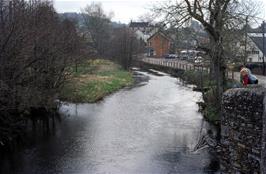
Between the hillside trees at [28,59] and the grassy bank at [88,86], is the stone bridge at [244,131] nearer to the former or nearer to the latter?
the hillside trees at [28,59]

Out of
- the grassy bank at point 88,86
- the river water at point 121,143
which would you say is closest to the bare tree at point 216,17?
the river water at point 121,143

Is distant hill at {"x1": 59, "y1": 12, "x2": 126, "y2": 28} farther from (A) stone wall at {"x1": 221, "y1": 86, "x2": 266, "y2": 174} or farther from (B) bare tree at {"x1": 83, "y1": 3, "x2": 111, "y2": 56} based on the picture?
(A) stone wall at {"x1": 221, "y1": 86, "x2": 266, "y2": 174}

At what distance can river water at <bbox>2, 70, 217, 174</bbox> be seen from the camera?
16359 mm

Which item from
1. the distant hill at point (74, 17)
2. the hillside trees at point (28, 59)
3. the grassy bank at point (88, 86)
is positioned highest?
the distant hill at point (74, 17)

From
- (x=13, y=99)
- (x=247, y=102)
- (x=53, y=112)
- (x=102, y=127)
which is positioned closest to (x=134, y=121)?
(x=102, y=127)

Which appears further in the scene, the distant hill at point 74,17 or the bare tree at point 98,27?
the bare tree at point 98,27

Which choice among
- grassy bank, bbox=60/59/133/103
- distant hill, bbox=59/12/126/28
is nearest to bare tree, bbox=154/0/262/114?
grassy bank, bbox=60/59/133/103

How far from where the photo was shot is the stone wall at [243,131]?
891 centimetres

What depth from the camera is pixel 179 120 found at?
25125mm

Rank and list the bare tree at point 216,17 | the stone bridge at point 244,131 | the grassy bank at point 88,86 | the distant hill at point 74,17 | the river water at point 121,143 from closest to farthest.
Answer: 1. the stone bridge at point 244,131
2. the river water at point 121,143
3. the bare tree at point 216,17
4. the grassy bank at point 88,86
5. the distant hill at point 74,17

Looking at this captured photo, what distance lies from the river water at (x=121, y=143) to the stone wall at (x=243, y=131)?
587 cm

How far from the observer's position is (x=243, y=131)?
9.49 meters

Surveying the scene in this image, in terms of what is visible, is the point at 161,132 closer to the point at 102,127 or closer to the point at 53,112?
the point at 102,127

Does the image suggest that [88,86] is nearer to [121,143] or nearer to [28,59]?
[28,59]
